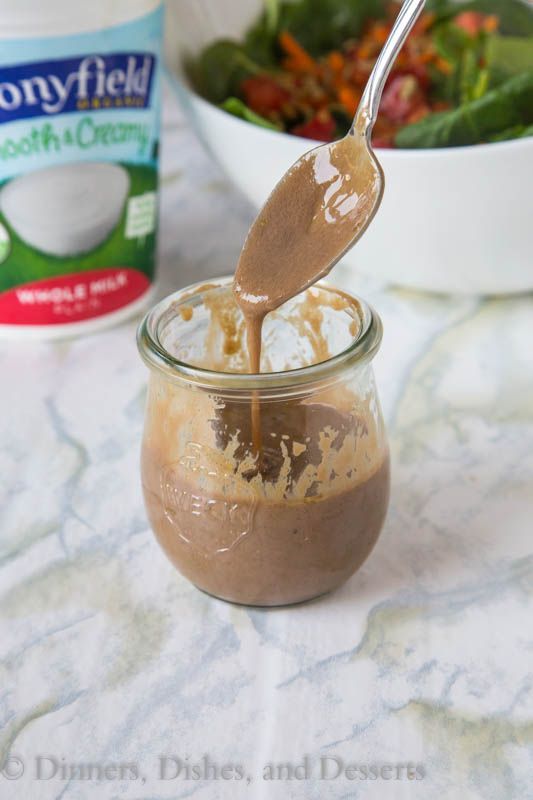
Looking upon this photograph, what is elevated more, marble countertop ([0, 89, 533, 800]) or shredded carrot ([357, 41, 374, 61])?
shredded carrot ([357, 41, 374, 61])

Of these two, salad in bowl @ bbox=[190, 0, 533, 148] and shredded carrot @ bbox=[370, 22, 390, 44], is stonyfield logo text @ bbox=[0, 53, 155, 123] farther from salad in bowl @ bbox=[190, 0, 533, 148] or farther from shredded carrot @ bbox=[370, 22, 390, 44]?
shredded carrot @ bbox=[370, 22, 390, 44]

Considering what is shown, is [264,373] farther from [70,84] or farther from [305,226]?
[70,84]

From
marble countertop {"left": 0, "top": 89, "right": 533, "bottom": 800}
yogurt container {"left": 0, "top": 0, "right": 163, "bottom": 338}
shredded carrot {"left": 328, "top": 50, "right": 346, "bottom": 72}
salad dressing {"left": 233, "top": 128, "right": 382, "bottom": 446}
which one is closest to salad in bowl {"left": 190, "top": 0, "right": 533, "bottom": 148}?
shredded carrot {"left": 328, "top": 50, "right": 346, "bottom": 72}

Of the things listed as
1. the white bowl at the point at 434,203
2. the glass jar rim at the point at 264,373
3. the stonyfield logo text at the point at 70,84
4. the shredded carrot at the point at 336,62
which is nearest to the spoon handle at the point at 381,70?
the glass jar rim at the point at 264,373

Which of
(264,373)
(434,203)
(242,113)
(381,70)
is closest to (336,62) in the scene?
(242,113)

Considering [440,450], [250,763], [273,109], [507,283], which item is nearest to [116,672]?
[250,763]

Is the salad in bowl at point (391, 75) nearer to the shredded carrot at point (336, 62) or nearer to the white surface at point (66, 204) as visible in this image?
the shredded carrot at point (336, 62)
